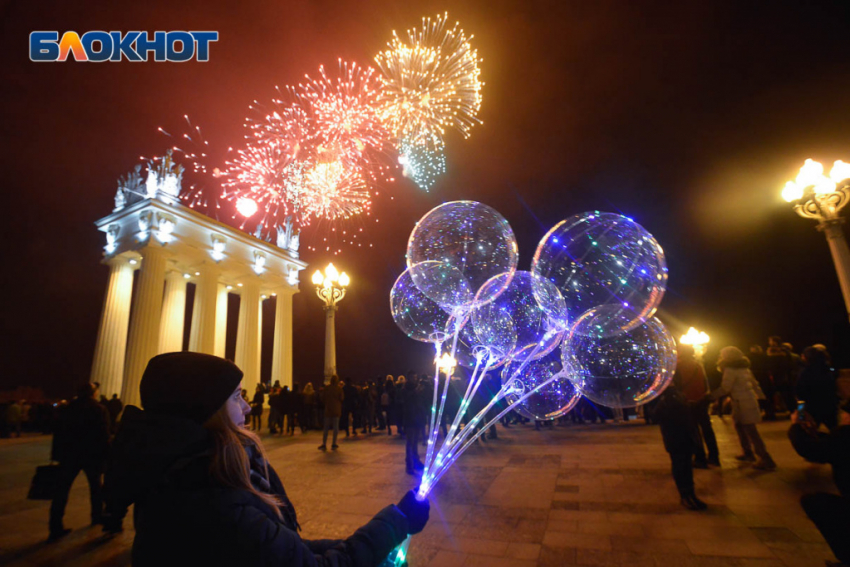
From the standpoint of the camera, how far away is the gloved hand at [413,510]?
1.58 meters

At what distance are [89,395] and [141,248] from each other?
19.2 metres

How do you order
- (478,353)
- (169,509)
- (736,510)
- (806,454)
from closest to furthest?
(169,509), (806,454), (736,510), (478,353)

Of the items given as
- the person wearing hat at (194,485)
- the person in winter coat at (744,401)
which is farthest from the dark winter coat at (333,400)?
the person wearing hat at (194,485)

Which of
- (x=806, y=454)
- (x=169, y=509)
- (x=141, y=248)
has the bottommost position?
(x=806, y=454)

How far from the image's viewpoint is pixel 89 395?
16.6 ft

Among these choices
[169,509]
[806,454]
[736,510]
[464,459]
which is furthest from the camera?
[464,459]

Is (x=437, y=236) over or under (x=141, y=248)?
under

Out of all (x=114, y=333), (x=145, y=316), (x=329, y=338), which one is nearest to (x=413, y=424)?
(x=329, y=338)

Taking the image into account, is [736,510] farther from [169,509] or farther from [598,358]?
[169,509]

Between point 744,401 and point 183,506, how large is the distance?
7685 millimetres

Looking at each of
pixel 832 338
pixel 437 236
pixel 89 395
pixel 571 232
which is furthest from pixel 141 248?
Result: pixel 832 338

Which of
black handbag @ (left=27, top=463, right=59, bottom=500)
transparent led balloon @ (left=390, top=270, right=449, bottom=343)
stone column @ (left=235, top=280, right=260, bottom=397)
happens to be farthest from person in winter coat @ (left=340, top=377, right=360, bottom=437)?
stone column @ (left=235, top=280, right=260, bottom=397)

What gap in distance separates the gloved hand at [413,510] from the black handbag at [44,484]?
17.0ft

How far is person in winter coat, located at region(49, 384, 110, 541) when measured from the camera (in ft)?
15.9
